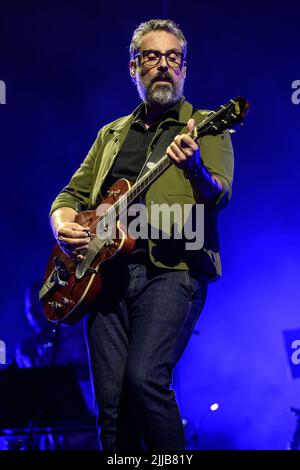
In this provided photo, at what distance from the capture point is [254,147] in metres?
6.34

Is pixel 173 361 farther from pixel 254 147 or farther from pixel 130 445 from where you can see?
pixel 254 147

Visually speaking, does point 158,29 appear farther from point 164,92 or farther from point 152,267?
point 152,267

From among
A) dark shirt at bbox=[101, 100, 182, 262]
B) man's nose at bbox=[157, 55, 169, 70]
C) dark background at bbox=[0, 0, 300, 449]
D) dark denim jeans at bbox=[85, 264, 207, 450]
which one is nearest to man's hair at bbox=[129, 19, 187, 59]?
man's nose at bbox=[157, 55, 169, 70]

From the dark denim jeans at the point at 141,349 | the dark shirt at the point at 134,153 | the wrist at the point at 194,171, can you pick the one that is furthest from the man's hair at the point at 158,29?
the dark denim jeans at the point at 141,349

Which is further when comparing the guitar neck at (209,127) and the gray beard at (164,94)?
the gray beard at (164,94)

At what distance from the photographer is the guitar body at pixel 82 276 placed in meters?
2.91

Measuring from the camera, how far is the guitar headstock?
282cm

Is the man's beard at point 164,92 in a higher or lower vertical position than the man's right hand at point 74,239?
higher

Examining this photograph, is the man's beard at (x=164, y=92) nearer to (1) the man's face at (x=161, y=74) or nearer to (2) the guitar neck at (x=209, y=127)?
(1) the man's face at (x=161, y=74)

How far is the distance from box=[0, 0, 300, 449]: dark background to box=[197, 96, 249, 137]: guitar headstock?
11.4 feet

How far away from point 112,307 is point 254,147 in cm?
374

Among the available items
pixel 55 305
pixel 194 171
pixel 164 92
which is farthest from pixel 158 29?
pixel 55 305

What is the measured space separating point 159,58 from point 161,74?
89 millimetres

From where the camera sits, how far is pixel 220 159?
292cm
